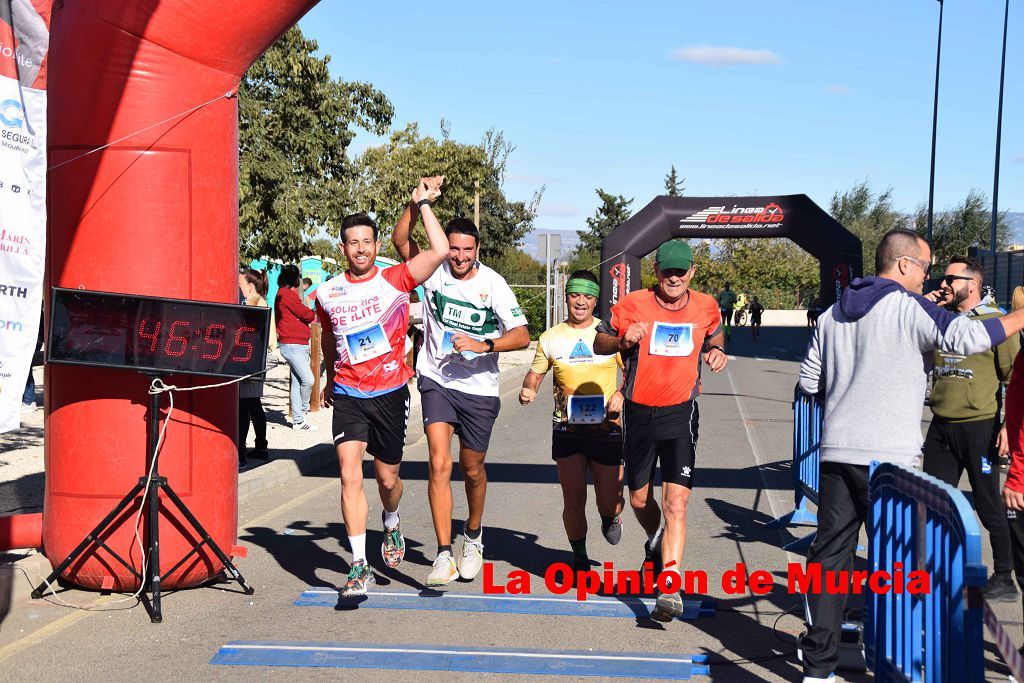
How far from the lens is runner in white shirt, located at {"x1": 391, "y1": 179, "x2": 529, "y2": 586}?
276 inches

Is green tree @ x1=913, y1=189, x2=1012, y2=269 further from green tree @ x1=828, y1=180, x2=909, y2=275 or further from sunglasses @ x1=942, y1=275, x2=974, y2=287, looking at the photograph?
sunglasses @ x1=942, y1=275, x2=974, y2=287

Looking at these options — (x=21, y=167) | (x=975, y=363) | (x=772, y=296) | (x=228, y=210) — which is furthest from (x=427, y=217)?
(x=772, y=296)

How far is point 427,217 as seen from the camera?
22.2ft

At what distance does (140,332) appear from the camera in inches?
256

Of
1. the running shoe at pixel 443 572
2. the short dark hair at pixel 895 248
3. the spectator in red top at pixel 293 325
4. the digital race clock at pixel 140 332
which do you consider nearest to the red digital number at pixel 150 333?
the digital race clock at pixel 140 332

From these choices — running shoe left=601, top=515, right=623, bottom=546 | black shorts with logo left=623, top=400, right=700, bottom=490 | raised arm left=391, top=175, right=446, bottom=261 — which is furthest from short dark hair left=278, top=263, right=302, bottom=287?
black shorts with logo left=623, top=400, right=700, bottom=490

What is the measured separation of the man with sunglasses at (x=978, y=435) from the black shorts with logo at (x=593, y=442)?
1.86 m

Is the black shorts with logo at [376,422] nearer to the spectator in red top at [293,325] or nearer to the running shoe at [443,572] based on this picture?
the running shoe at [443,572]

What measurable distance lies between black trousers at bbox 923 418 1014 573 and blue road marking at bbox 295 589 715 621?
169 centimetres

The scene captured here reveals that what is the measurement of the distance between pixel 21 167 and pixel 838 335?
3.88m

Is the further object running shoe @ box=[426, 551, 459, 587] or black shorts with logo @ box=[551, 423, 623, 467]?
black shorts with logo @ box=[551, 423, 623, 467]

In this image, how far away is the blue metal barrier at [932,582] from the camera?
355 cm

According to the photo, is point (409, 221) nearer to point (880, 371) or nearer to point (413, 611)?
point (413, 611)

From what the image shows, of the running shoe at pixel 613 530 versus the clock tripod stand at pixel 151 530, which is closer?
the clock tripod stand at pixel 151 530
